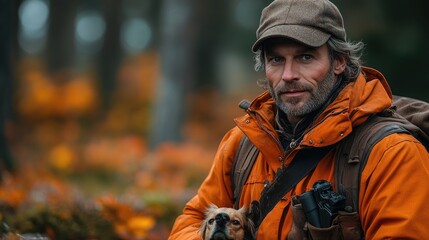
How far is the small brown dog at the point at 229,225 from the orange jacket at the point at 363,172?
0.44 feet

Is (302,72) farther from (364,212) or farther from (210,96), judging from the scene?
(210,96)

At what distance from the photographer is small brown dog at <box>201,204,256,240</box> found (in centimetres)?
416

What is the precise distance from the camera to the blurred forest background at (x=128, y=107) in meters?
7.12

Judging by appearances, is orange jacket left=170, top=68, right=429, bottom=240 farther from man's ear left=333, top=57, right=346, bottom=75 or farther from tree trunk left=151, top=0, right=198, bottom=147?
tree trunk left=151, top=0, right=198, bottom=147

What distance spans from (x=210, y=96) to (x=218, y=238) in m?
27.2

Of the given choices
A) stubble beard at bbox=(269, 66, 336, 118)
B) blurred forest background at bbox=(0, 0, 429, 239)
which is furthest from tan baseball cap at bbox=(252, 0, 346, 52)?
blurred forest background at bbox=(0, 0, 429, 239)

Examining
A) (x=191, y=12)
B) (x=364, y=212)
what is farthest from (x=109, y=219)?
(x=191, y=12)

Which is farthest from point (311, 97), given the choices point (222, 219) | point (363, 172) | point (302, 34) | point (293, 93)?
point (222, 219)

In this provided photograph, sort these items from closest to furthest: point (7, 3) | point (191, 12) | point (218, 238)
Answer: point (218, 238)
point (7, 3)
point (191, 12)

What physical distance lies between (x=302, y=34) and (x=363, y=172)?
91cm

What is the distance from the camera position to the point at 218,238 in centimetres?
415

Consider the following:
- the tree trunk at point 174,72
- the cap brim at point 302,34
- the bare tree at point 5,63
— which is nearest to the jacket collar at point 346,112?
the cap brim at point 302,34

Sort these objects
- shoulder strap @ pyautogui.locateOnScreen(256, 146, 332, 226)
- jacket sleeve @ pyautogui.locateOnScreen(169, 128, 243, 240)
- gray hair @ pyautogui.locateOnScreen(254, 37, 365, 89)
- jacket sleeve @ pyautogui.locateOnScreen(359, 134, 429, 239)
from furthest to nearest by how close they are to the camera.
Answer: jacket sleeve @ pyautogui.locateOnScreen(169, 128, 243, 240)
gray hair @ pyautogui.locateOnScreen(254, 37, 365, 89)
shoulder strap @ pyautogui.locateOnScreen(256, 146, 332, 226)
jacket sleeve @ pyautogui.locateOnScreen(359, 134, 429, 239)

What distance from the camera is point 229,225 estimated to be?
418 centimetres
